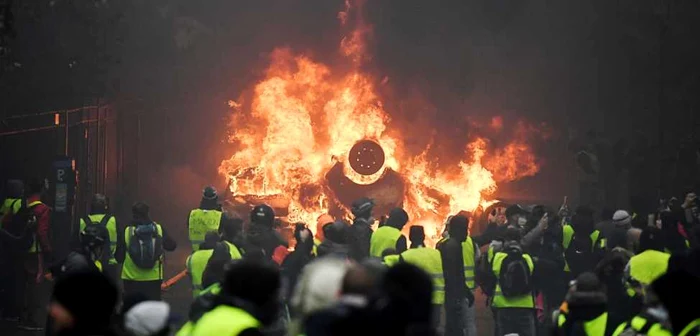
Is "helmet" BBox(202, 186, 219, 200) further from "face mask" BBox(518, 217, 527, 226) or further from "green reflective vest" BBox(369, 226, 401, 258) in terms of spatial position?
"face mask" BBox(518, 217, 527, 226)

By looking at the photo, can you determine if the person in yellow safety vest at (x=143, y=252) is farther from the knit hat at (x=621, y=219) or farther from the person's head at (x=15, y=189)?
the knit hat at (x=621, y=219)

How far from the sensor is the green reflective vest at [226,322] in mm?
5474

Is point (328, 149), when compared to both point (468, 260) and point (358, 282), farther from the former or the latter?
point (358, 282)

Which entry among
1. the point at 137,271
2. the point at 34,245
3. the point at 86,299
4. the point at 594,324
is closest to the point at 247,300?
the point at 86,299

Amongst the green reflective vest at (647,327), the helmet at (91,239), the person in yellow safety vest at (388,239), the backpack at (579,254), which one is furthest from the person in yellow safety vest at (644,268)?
the helmet at (91,239)

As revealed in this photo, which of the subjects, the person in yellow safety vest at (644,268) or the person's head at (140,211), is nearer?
the person in yellow safety vest at (644,268)

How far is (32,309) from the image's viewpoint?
52.6 feet

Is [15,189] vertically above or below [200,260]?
above

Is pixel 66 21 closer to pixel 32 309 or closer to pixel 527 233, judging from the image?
pixel 32 309

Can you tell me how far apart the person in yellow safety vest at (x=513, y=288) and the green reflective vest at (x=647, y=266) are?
2.03 metres

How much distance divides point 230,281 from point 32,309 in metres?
11.4

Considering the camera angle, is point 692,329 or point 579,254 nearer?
point 692,329

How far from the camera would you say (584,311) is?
766 cm

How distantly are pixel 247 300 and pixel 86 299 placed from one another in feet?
3.01
